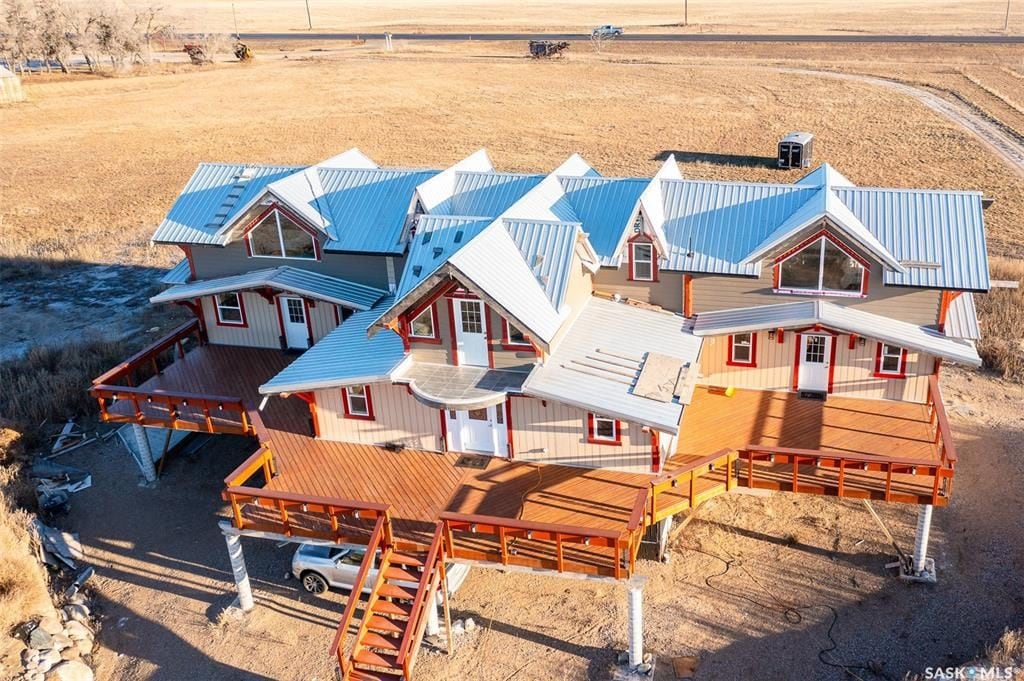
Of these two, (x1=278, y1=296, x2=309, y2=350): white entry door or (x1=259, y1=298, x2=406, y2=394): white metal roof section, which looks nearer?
(x1=259, y1=298, x2=406, y2=394): white metal roof section

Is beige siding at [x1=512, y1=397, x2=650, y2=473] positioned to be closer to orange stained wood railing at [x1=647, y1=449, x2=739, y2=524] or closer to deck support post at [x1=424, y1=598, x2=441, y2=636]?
orange stained wood railing at [x1=647, y1=449, x2=739, y2=524]

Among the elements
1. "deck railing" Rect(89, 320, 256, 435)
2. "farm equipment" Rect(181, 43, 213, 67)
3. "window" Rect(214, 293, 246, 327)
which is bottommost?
"deck railing" Rect(89, 320, 256, 435)

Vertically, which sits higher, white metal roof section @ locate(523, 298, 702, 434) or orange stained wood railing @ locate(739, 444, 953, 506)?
white metal roof section @ locate(523, 298, 702, 434)

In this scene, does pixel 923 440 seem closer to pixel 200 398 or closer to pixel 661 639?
pixel 661 639

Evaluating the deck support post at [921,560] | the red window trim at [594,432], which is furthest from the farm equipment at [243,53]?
the deck support post at [921,560]

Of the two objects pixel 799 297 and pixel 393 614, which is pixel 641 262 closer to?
pixel 799 297

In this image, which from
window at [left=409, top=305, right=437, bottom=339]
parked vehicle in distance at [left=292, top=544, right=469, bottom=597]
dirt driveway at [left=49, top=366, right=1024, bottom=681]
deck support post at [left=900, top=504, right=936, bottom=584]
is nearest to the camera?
dirt driveway at [left=49, top=366, right=1024, bottom=681]

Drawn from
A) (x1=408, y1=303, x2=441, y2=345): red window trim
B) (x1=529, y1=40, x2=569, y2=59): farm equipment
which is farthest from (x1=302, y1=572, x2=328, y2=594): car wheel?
(x1=529, y1=40, x2=569, y2=59): farm equipment
